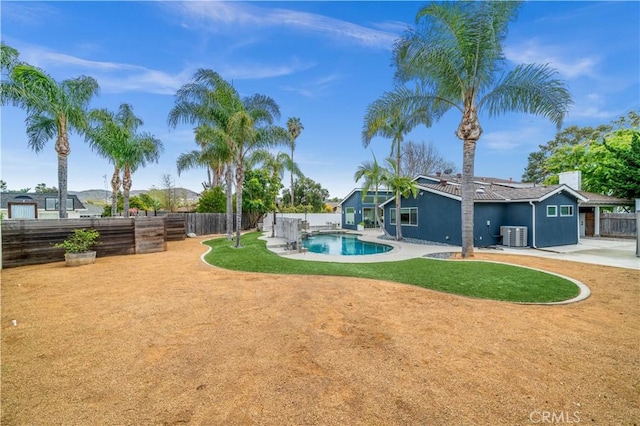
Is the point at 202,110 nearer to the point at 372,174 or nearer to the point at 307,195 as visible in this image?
the point at 372,174

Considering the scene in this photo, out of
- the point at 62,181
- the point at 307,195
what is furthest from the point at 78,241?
the point at 307,195

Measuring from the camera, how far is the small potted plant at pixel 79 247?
28.1ft

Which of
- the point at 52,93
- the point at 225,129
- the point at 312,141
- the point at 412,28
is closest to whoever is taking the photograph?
Answer: the point at 412,28

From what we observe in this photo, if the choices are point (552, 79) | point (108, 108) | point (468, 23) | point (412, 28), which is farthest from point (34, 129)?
point (552, 79)

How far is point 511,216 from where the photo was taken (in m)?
13.3

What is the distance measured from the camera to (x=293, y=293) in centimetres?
578

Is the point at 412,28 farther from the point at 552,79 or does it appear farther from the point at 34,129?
the point at 34,129

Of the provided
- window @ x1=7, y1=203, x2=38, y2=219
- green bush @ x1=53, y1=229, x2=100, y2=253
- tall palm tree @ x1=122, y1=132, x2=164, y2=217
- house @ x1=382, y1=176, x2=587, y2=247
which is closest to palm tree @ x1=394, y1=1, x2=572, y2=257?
house @ x1=382, y1=176, x2=587, y2=247

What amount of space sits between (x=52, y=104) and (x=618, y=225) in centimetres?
2986

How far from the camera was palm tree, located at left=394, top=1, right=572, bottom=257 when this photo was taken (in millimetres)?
8672

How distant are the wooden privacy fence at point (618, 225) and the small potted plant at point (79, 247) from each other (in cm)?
2619

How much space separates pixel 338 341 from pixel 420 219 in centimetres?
1293

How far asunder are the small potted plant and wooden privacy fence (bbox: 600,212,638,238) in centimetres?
2619

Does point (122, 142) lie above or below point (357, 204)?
above
